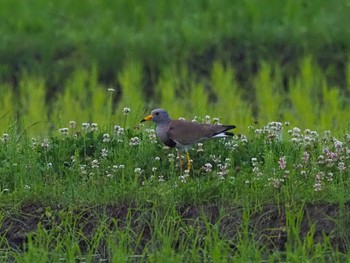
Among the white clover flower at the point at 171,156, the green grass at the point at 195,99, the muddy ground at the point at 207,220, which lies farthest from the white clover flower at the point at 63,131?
the green grass at the point at 195,99

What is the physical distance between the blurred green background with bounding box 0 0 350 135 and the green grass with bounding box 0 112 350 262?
1.99 meters

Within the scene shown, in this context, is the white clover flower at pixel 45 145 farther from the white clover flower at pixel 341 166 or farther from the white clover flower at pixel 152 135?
the white clover flower at pixel 341 166

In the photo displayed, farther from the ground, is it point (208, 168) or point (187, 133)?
point (187, 133)

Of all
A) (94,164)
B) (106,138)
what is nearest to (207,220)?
(94,164)

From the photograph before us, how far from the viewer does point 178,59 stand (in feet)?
41.4

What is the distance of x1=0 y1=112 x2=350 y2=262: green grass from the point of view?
6.04m

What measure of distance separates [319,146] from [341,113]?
254cm

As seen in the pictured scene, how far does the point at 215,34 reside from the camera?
42.4ft

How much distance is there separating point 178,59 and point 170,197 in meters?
6.01

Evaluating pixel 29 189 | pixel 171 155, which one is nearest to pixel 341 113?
pixel 171 155

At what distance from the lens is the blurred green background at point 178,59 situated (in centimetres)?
1052

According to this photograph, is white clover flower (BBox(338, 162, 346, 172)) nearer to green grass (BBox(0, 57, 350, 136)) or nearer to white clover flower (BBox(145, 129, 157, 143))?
white clover flower (BBox(145, 129, 157, 143))

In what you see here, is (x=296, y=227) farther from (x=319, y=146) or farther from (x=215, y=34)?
(x=215, y=34)

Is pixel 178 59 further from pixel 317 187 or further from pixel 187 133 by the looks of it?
pixel 317 187
